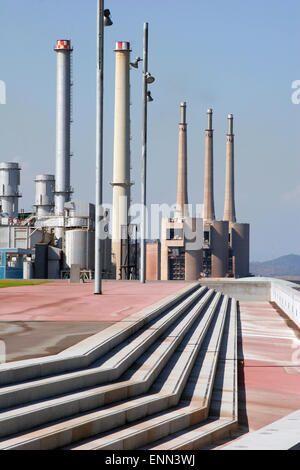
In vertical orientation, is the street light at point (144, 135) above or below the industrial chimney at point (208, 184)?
below

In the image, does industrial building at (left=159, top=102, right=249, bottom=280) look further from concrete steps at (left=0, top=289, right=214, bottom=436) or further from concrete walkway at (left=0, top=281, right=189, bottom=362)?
concrete steps at (left=0, top=289, right=214, bottom=436)

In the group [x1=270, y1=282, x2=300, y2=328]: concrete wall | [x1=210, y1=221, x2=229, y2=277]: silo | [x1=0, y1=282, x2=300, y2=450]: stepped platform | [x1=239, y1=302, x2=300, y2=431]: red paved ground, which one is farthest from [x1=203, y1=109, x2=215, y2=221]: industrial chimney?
[x1=0, y1=282, x2=300, y2=450]: stepped platform

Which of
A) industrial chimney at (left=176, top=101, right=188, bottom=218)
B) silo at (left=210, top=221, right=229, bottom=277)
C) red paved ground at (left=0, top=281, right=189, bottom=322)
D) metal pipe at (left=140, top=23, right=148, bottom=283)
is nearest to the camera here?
red paved ground at (left=0, top=281, right=189, bottom=322)

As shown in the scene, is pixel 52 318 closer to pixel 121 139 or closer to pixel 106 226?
pixel 106 226

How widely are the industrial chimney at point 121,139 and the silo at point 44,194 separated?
11.4 metres

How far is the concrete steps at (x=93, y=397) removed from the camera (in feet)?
20.6

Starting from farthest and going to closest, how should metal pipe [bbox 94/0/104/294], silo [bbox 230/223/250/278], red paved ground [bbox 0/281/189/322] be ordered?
silo [bbox 230/223/250/278]
metal pipe [bbox 94/0/104/294]
red paved ground [bbox 0/281/189/322]

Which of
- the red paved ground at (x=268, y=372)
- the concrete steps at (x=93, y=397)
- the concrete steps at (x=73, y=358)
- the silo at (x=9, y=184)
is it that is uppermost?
the silo at (x=9, y=184)

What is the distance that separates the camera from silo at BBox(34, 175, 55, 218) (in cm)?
8275

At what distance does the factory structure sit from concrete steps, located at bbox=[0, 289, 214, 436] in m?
19.5

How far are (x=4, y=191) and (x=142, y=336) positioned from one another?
74.4 metres

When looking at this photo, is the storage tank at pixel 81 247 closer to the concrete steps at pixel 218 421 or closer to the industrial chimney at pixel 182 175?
the concrete steps at pixel 218 421

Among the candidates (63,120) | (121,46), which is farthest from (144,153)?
(121,46)

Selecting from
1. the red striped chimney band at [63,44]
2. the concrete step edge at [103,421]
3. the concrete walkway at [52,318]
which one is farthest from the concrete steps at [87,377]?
the red striped chimney band at [63,44]
